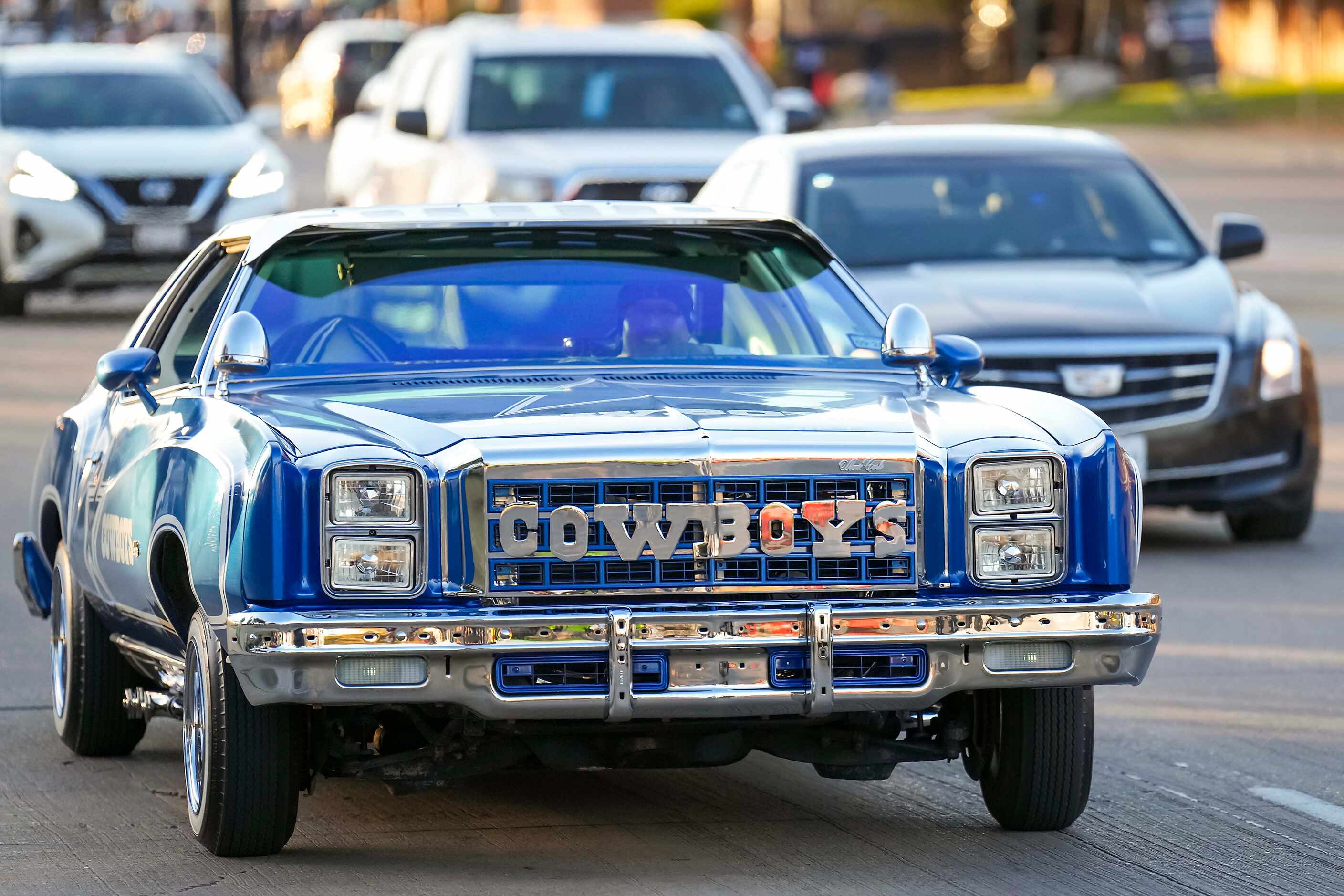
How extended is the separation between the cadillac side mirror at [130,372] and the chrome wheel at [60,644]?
0.76 m

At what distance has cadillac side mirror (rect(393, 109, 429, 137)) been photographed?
17.3 m

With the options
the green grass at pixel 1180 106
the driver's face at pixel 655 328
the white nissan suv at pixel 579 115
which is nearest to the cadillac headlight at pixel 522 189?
the white nissan suv at pixel 579 115

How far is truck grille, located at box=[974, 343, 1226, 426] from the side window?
4283 millimetres

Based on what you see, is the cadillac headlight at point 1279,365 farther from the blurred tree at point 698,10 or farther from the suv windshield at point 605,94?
the blurred tree at point 698,10

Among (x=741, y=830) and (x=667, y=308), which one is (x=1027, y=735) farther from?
(x=667, y=308)

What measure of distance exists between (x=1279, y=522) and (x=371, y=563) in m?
6.73

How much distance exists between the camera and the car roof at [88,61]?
20.4m

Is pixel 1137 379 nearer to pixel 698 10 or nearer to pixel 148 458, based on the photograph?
pixel 148 458

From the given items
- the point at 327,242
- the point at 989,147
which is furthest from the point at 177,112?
the point at 327,242

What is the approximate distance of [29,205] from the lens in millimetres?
19172

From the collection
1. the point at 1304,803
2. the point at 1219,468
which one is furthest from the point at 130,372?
Result: the point at 1219,468

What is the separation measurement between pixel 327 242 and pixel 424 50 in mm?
13146

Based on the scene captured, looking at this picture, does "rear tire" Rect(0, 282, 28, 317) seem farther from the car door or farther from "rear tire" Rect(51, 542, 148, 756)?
"rear tire" Rect(51, 542, 148, 756)

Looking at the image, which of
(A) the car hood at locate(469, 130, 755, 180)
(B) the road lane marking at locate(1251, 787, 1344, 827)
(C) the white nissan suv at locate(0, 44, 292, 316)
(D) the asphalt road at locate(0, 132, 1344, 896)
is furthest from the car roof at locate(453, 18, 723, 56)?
(B) the road lane marking at locate(1251, 787, 1344, 827)
